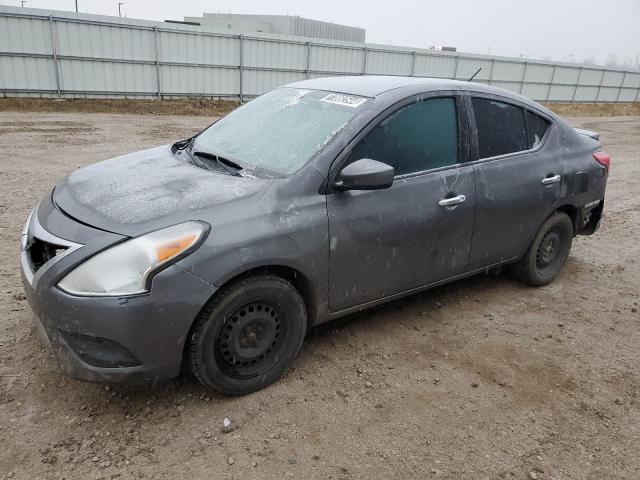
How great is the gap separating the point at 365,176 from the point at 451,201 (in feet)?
2.96

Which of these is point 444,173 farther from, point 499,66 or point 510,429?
point 499,66

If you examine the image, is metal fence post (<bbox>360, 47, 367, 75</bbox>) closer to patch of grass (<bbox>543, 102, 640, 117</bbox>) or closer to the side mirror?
patch of grass (<bbox>543, 102, 640, 117</bbox>)

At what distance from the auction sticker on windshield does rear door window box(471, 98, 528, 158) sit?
99 centimetres

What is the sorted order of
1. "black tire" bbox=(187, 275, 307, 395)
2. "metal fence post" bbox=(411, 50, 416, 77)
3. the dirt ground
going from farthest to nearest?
1. "metal fence post" bbox=(411, 50, 416, 77)
2. "black tire" bbox=(187, 275, 307, 395)
3. the dirt ground

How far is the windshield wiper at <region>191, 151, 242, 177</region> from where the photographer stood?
3.11 meters

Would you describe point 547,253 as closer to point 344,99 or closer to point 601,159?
point 601,159

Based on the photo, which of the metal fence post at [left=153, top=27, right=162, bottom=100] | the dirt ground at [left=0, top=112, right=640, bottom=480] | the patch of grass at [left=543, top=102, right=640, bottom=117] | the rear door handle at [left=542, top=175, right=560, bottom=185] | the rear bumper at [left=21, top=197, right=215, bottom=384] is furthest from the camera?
the patch of grass at [left=543, top=102, right=640, bottom=117]

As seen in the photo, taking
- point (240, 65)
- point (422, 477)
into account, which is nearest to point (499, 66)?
point (240, 65)

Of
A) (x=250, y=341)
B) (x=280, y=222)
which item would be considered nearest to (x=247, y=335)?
(x=250, y=341)

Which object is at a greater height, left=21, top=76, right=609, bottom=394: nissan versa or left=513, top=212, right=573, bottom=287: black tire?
left=21, top=76, right=609, bottom=394: nissan versa

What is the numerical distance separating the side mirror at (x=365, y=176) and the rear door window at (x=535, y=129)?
1.81m

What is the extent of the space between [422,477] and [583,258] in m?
3.88

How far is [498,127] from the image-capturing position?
3.89 metres

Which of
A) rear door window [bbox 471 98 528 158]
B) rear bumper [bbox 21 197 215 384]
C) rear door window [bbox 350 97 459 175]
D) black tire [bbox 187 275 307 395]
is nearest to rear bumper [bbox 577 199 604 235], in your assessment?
rear door window [bbox 471 98 528 158]
